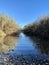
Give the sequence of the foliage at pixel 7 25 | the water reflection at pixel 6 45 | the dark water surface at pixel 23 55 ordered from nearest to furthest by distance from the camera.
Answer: the dark water surface at pixel 23 55 < the water reflection at pixel 6 45 < the foliage at pixel 7 25

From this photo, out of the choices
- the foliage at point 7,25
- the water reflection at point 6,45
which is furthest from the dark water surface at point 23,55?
the foliage at point 7,25

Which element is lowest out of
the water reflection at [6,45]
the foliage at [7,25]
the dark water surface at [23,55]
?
the dark water surface at [23,55]

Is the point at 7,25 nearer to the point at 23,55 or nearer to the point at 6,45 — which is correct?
the point at 6,45

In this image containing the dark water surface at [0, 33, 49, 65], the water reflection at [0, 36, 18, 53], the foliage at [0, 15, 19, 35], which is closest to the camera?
the dark water surface at [0, 33, 49, 65]

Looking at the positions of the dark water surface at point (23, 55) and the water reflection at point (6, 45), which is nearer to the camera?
the dark water surface at point (23, 55)

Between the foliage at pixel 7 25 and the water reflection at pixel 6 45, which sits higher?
the foliage at pixel 7 25

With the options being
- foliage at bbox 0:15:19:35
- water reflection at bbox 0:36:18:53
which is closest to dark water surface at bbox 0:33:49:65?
water reflection at bbox 0:36:18:53

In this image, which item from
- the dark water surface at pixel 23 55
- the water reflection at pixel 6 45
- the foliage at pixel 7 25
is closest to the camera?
the dark water surface at pixel 23 55

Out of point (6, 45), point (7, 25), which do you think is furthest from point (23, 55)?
point (7, 25)

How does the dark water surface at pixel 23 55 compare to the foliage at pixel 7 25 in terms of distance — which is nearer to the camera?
the dark water surface at pixel 23 55

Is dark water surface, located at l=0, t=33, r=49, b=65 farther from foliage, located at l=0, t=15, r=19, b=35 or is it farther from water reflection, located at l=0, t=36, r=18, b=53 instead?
foliage, located at l=0, t=15, r=19, b=35

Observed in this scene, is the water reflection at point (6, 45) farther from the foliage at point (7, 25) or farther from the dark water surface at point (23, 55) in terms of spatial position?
the foliage at point (7, 25)

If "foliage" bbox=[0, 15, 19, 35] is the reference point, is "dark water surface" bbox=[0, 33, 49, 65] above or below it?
below

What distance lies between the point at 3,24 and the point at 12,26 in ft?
22.7
